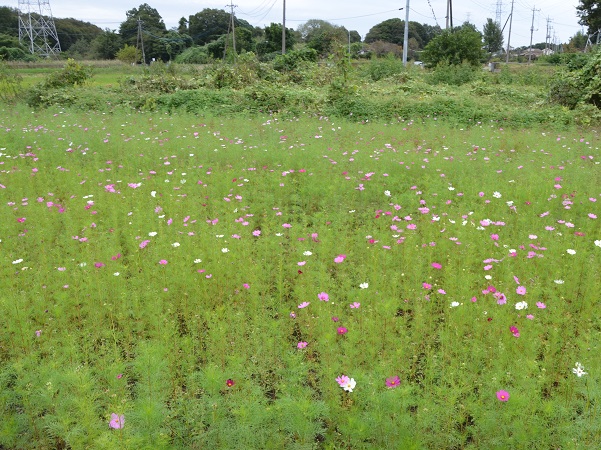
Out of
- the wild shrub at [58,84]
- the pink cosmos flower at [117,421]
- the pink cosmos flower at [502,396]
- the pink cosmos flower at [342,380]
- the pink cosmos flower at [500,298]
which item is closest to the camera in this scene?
the pink cosmos flower at [117,421]

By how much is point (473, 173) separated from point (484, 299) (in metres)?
3.14

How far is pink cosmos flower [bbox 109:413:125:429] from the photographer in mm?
1965

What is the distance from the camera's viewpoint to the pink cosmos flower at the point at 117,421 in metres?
1.97

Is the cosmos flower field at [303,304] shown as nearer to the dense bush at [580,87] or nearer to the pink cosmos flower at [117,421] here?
the pink cosmos flower at [117,421]

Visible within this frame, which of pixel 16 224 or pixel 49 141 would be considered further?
pixel 49 141

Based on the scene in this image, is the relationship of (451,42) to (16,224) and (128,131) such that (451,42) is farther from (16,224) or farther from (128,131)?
(16,224)

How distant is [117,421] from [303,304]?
1346 mm

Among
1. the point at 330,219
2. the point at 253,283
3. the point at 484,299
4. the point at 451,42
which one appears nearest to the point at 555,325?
the point at 484,299

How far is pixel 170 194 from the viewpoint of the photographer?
5.25 meters

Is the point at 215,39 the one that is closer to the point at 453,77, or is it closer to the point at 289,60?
the point at 289,60

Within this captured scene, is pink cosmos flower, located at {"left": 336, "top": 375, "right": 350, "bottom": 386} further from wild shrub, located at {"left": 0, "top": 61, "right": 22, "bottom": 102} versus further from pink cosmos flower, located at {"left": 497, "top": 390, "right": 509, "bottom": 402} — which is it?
wild shrub, located at {"left": 0, "top": 61, "right": 22, "bottom": 102}

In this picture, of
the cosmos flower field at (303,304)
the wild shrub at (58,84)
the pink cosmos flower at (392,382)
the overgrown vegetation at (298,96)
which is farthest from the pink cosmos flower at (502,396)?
the wild shrub at (58,84)

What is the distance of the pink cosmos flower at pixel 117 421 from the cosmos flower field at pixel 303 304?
0.05 m

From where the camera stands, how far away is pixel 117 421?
1997 millimetres
